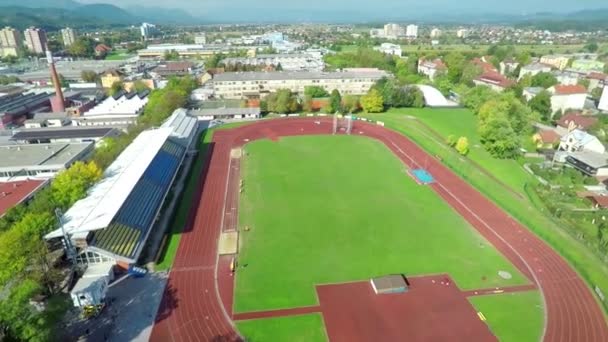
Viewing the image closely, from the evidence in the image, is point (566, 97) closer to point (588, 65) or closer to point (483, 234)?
point (588, 65)

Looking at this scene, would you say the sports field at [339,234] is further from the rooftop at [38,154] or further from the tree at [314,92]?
the tree at [314,92]

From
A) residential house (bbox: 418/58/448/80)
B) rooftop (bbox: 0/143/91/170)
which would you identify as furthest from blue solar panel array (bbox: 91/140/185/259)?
residential house (bbox: 418/58/448/80)

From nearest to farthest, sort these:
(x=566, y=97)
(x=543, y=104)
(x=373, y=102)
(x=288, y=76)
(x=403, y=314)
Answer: (x=403, y=314)
(x=543, y=104)
(x=566, y=97)
(x=373, y=102)
(x=288, y=76)

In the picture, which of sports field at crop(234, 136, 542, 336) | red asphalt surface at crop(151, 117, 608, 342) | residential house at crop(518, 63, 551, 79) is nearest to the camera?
red asphalt surface at crop(151, 117, 608, 342)

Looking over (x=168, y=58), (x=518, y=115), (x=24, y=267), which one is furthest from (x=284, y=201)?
(x=168, y=58)

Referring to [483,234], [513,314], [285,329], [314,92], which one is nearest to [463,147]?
[483,234]

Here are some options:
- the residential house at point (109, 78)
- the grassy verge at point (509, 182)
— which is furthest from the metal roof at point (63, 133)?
the grassy verge at point (509, 182)

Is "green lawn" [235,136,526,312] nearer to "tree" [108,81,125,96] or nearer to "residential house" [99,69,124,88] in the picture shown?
"tree" [108,81,125,96]
